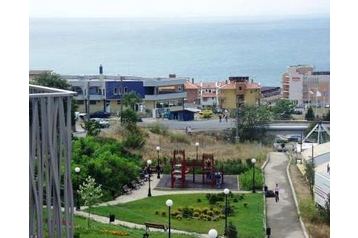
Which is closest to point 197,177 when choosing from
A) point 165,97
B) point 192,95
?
point 165,97

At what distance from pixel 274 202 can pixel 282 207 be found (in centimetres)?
20

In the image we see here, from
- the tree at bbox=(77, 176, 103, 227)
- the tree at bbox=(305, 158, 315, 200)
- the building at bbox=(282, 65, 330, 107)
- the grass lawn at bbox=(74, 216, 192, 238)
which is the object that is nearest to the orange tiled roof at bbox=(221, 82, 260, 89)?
the building at bbox=(282, 65, 330, 107)

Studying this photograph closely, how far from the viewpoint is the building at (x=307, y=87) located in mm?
12086

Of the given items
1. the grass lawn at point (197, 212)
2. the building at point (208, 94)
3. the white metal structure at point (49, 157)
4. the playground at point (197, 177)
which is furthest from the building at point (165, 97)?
the white metal structure at point (49, 157)

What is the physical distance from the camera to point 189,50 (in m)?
18.5

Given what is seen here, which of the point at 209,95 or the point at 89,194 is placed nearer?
the point at 89,194

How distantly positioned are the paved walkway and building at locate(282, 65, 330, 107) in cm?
488

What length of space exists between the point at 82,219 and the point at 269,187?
194 cm

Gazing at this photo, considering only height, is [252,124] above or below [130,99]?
below

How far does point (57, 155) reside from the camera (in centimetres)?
352

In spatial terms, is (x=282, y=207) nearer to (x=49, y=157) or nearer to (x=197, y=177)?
(x=197, y=177)

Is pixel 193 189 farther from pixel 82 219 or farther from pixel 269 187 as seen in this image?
pixel 82 219
